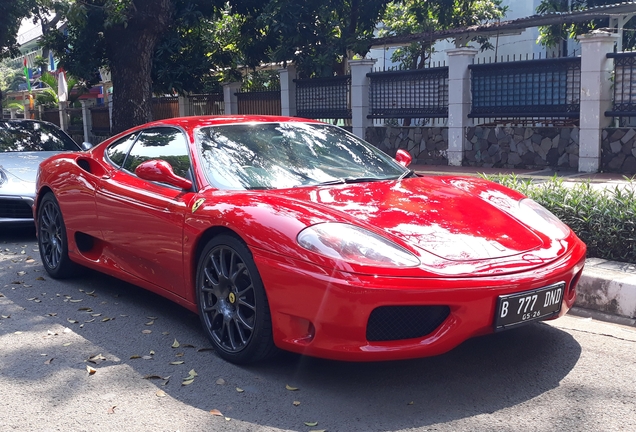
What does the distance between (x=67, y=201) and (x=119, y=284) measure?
30.9 inches

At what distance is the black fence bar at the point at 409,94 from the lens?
1533 cm

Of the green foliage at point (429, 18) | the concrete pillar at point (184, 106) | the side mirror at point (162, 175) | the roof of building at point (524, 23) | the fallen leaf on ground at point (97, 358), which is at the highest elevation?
the green foliage at point (429, 18)

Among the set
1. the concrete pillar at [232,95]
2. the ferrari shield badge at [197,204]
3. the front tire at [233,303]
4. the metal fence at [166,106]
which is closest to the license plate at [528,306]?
the front tire at [233,303]

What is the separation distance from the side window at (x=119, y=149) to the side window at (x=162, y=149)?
0.09m

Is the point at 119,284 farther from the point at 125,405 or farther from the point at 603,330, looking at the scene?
the point at 603,330

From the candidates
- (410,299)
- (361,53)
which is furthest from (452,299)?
(361,53)

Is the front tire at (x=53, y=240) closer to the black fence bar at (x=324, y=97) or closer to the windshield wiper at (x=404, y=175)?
the windshield wiper at (x=404, y=175)

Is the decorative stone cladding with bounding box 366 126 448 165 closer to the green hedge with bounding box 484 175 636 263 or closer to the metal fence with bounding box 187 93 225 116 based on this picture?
the metal fence with bounding box 187 93 225 116

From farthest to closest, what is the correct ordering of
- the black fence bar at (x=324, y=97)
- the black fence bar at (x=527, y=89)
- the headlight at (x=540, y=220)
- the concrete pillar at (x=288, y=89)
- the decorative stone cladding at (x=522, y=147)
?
the concrete pillar at (x=288, y=89)
the black fence bar at (x=324, y=97)
the decorative stone cladding at (x=522, y=147)
the black fence bar at (x=527, y=89)
the headlight at (x=540, y=220)

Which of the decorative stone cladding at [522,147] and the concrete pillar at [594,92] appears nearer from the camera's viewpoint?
the concrete pillar at [594,92]

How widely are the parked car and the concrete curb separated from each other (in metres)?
5.76

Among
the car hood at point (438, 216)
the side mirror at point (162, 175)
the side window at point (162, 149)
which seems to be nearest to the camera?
the car hood at point (438, 216)

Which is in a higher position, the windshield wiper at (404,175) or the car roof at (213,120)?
the car roof at (213,120)

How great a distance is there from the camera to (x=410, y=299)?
3.43 meters
